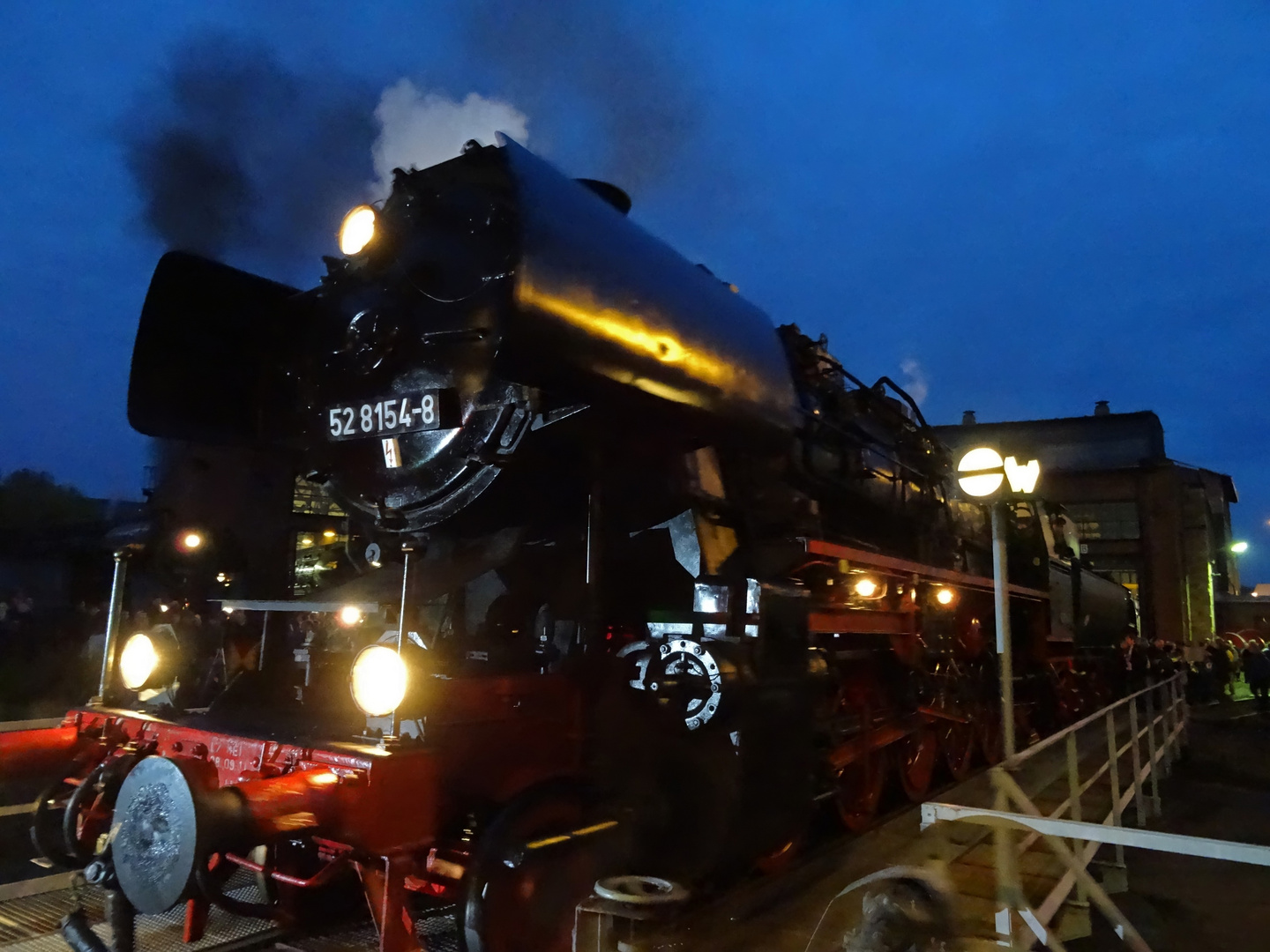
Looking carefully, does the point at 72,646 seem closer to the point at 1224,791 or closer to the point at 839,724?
the point at 839,724

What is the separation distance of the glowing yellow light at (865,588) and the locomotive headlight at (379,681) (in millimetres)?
3021

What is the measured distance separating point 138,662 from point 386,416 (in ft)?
5.39

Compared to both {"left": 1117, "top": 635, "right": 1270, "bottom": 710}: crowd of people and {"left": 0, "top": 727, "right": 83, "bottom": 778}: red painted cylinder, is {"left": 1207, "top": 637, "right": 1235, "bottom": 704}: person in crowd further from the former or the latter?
{"left": 0, "top": 727, "right": 83, "bottom": 778}: red painted cylinder

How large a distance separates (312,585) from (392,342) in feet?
7.78

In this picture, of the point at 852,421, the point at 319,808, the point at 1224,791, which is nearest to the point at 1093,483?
the point at 1224,791

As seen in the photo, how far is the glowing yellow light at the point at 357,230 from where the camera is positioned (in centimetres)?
360

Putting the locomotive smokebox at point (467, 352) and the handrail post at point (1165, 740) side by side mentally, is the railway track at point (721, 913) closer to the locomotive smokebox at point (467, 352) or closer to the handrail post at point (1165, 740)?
the locomotive smokebox at point (467, 352)

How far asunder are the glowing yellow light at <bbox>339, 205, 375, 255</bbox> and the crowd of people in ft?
43.7

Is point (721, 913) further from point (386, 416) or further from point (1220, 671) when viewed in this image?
point (1220, 671)

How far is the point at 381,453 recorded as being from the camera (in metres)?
3.69

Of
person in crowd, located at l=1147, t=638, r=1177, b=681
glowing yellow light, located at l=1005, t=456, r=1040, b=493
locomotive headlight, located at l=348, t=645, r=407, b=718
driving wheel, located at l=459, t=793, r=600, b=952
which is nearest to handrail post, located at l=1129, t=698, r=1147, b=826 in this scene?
glowing yellow light, located at l=1005, t=456, r=1040, b=493

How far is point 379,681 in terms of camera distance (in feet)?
9.05

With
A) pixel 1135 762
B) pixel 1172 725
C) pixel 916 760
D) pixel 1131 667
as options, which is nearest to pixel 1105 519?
pixel 1131 667

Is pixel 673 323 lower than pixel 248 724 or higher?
higher
